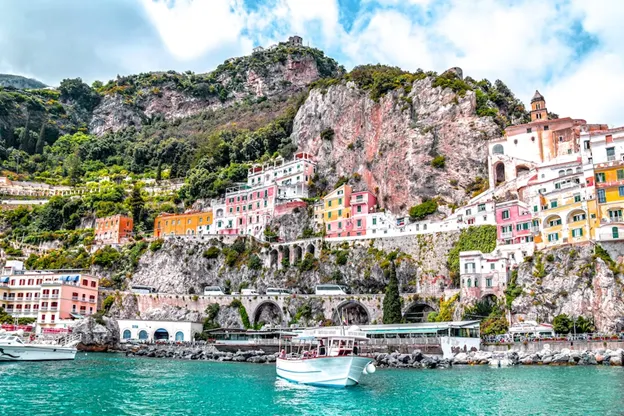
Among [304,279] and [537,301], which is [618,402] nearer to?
[537,301]

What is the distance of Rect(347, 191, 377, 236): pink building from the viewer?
250 feet

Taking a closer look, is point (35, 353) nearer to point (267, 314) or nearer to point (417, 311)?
point (267, 314)

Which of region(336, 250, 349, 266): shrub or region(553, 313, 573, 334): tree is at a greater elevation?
region(336, 250, 349, 266): shrub

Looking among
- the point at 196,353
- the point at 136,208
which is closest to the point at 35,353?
the point at 196,353

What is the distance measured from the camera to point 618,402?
28.3 metres

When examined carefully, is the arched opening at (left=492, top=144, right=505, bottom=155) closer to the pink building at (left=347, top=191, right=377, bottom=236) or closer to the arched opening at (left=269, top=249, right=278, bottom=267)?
the pink building at (left=347, top=191, right=377, bottom=236)

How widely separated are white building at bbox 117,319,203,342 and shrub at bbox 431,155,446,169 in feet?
119

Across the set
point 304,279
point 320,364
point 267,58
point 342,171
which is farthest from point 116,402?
point 267,58

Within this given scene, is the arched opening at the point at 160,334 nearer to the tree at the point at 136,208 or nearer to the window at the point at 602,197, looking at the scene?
the tree at the point at 136,208

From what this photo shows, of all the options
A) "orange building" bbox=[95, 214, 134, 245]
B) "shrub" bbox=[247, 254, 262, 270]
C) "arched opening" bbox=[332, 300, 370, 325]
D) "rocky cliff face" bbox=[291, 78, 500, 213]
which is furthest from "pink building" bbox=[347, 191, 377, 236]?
"orange building" bbox=[95, 214, 134, 245]

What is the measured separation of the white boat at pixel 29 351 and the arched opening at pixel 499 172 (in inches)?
2037

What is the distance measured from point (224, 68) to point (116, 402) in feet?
470

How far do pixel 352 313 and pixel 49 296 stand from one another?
3743 cm

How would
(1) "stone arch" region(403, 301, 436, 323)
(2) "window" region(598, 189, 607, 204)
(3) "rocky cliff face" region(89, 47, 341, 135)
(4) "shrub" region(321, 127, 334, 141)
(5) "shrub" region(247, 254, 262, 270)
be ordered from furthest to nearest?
(3) "rocky cliff face" region(89, 47, 341, 135) < (4) "shrub" region(321, 127, 334, 141) < (5) "shrub" region(247, 254, 262, 270) < (1) "stone arch" region(403, 301, 436, 323) < (2) "window" region(598, 189, 607, 204)
